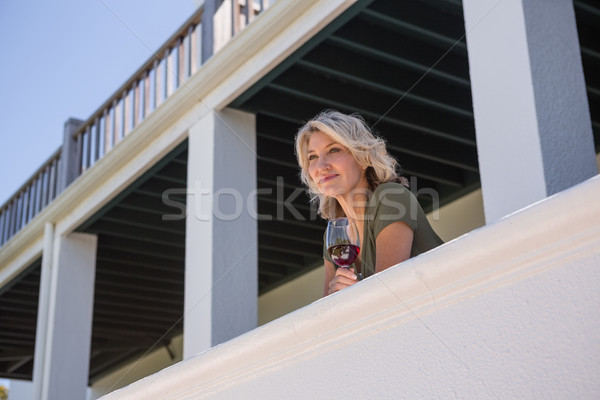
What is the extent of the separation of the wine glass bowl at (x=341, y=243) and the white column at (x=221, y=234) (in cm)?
245

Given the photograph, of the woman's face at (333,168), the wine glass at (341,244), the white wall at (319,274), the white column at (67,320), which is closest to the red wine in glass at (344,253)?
the wine glass at (341,244)

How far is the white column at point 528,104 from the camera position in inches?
123

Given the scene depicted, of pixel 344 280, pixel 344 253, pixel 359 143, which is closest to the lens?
pixel 344 280

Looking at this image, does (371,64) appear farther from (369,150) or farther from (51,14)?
A: (51,14)

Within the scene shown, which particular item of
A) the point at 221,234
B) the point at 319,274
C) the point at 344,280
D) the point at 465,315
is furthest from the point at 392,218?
the point at 319,274

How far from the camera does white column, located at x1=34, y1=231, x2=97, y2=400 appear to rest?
6.98 m

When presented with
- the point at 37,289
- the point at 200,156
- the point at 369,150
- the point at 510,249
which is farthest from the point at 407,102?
the point at 37,289

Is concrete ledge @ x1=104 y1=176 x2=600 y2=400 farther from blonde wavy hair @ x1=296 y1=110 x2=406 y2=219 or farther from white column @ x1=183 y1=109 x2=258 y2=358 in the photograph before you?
white column @ x1=183 y1=109 x2=258 y2=358

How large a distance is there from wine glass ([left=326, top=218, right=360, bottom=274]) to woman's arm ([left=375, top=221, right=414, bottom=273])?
9 cm

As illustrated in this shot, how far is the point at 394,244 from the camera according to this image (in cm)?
275

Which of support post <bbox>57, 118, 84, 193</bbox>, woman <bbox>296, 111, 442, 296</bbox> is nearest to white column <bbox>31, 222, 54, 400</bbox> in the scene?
support post <bbox>57, 118, 84, 193</bbox>

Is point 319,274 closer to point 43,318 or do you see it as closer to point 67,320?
point 67,320

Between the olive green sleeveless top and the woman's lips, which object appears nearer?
the olive green sleeveless top

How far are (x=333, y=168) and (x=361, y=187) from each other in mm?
141
